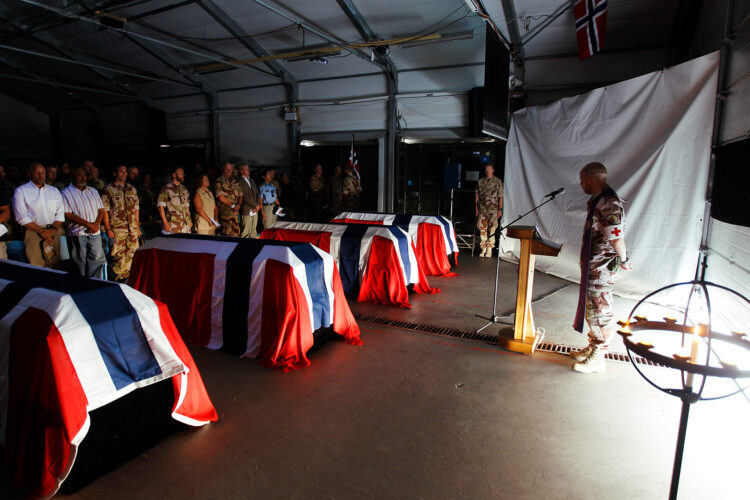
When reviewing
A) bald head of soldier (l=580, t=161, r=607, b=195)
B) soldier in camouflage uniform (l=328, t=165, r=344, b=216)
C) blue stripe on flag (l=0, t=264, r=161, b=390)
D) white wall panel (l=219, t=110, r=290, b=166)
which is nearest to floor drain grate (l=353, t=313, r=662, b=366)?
bald head of soldier (l=580, t=161, r=607, b=195)

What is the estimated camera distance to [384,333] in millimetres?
3801

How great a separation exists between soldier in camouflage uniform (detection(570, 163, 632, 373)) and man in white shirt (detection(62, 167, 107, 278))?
16.6 ft

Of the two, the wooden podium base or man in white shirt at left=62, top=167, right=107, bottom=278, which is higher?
man in white shirt at left=62, top=167, right=107, bottom=278

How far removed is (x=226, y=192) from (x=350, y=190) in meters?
3.33

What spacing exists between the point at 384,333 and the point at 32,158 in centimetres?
1496

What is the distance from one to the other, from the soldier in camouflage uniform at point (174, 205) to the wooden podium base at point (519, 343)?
4.48 meters

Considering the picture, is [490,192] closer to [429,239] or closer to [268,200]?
[429,239]

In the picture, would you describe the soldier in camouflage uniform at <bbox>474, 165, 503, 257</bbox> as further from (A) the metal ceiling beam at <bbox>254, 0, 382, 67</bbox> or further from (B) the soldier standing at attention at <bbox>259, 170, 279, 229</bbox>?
(B) the soldier standing at attention at <bbox>259, 170, 279, 229</bbox>

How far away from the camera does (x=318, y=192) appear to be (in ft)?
32.0

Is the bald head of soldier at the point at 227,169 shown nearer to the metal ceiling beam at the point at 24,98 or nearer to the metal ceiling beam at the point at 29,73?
→ the metal ceiling beam at the point at 29,73

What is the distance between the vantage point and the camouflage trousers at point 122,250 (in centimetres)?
523

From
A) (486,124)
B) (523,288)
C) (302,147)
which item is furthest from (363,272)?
(302,147)

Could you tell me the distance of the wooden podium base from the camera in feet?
11.0

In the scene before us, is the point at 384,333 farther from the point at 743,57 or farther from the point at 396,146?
the point at 396,146
